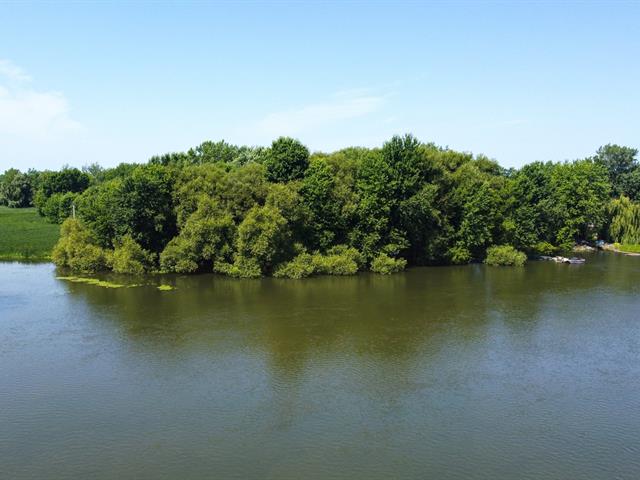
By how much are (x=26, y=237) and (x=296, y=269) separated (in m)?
39.5

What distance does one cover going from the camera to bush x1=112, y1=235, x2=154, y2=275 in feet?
147

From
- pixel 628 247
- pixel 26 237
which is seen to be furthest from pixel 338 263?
pixel 26 237

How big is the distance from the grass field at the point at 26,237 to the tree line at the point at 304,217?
9.37 metres

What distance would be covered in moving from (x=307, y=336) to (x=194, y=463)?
12.6m

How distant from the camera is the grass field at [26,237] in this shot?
5591 centimetres

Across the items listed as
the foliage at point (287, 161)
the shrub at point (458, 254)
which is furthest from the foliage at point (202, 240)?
the shrub at point (458, 254)

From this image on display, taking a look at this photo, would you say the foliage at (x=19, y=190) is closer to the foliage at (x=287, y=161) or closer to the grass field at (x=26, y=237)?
the grass field at (x=26, y=237)

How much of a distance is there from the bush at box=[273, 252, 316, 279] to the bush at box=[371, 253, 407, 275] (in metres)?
5.73

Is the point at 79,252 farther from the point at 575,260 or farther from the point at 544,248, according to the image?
the point at 575,260

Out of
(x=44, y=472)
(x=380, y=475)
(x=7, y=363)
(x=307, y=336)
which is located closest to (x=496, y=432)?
(x=380, y=475)

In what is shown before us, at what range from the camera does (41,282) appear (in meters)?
42.0

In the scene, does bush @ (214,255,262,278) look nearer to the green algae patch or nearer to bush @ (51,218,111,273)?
the green algae patch

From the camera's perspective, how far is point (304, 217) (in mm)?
46531

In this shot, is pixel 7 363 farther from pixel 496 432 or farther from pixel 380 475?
pixel 496 432
